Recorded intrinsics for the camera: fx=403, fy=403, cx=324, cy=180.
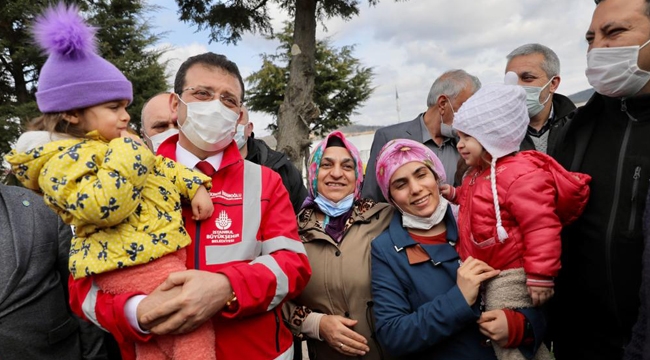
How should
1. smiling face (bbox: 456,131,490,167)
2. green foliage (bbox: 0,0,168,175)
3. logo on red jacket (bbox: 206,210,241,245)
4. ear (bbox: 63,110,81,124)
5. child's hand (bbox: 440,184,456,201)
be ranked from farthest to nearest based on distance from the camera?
green foliage (bbox: 0,0,168,175) → child's hand (bbox: 440,184,456,201) → smiling face (bbox: 456,131,490,167) → logo on red jacket (bbox: 206,210,241,245) → ear (bbox: 63,110,81,124)

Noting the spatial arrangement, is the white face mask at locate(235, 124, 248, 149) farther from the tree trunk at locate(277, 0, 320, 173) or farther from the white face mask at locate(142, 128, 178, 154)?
the tree trunk at locate(277, 0, 320, 173)

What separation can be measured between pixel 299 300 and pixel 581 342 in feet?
5.06

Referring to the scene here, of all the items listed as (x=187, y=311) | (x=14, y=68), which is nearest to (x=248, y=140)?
(x=187, y=311)

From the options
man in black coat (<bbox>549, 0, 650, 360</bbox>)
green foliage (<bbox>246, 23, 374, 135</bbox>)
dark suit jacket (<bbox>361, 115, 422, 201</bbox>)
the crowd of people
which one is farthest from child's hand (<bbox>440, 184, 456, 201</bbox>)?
green foliage (<bbox>246, 23, 374, 135</bbox>)

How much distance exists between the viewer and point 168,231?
5.59ft

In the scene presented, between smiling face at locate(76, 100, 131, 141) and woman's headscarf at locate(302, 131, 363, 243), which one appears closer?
smiling face at locate(76, 100, 131, 141)

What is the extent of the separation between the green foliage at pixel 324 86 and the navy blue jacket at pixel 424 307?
2477 centimetres

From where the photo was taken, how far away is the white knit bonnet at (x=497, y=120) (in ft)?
7.18

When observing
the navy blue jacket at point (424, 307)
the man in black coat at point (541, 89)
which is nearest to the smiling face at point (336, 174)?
the navy blue jacket at point (424, 307)

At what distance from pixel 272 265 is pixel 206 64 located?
3.71 ft

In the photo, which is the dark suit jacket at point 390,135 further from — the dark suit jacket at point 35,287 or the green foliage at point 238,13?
the green foliage at point 238,13

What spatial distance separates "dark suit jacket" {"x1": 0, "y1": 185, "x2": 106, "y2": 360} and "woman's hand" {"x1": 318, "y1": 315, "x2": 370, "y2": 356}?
1591 mm

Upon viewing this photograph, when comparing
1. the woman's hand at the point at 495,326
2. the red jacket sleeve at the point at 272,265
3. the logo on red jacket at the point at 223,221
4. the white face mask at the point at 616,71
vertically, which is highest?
the white face mask at the point at 616,71

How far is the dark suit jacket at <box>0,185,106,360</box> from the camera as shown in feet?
7.65
